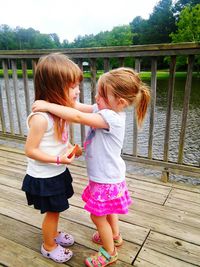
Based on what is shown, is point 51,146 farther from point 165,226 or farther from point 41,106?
point 165,226

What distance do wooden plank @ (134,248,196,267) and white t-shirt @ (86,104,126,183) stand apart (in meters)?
0.51

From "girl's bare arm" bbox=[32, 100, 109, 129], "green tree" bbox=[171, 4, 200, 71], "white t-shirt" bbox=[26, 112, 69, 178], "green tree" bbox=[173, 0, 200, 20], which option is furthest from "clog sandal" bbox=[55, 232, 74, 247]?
"green tree" bbox=[173, 0, 200, 20]

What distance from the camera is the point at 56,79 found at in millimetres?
1176

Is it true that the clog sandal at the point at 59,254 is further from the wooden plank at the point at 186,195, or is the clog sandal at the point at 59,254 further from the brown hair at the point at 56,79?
the wooden plank at the point at 186,195

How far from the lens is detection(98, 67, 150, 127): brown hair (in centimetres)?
119

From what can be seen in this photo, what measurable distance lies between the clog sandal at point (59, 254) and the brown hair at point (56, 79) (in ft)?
2.26

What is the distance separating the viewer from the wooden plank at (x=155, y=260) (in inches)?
55.0

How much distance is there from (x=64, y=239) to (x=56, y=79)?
983 millimetres

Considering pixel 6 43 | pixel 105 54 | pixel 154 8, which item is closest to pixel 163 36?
pixel 154 8

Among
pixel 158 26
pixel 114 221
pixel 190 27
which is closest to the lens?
pixel 114 221

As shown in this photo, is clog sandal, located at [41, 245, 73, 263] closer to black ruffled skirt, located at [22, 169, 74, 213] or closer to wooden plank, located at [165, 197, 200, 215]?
black ruffled skirt, located at [22, 169, 74, 213]

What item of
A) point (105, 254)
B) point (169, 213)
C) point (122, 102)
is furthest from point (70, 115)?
point (169, 213)

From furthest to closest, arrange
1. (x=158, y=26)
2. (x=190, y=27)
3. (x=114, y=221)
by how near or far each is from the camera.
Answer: (x=158, y=26) → (x=190, y=27) → (x=114, y=221)

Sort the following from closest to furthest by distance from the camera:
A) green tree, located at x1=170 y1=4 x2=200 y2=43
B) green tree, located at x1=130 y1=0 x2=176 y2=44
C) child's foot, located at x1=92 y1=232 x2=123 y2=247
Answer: child's foot, located at x1=92 y1=232 x2=123 y2=247
green tree, located at x1=170 y1=4 x2=200 y2=43
green tree, located at x1=130 y1=0 x2=176 y2=44
